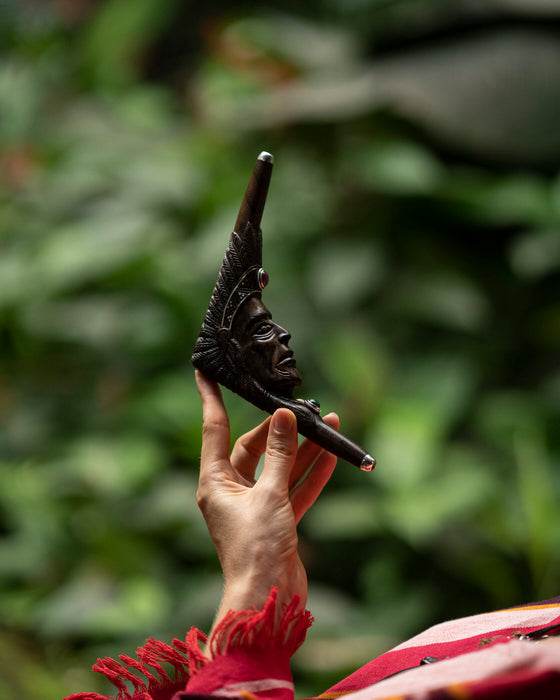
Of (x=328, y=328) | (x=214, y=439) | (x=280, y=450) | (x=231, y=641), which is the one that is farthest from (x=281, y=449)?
(x=328, y=328)

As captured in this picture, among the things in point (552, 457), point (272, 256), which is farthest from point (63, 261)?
point (552, 457)

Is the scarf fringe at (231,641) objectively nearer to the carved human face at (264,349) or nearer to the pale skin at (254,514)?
the pale skin at (254,514)

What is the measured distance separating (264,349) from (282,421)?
119 mm

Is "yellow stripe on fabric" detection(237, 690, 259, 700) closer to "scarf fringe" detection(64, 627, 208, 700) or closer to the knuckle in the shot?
"scarf fringe" detection(64, 627, 208, 700)

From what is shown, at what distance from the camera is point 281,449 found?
92cm

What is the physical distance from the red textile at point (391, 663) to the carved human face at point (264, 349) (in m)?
0.29

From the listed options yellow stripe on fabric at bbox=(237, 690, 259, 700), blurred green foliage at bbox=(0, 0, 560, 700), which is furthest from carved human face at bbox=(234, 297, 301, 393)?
blurred green foliage at bbox=(0, 0, 560, 700)

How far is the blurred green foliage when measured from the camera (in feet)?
7.52

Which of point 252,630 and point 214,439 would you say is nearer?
point 252,630

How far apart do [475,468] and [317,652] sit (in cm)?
76

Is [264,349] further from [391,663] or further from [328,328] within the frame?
[328,328]

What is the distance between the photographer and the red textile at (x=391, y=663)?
0.63 metres

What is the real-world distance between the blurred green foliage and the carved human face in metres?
1.33

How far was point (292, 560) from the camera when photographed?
901mm
